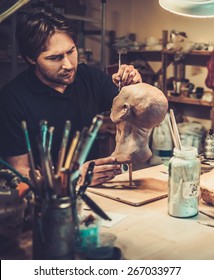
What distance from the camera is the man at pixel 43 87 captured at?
6.51 feet

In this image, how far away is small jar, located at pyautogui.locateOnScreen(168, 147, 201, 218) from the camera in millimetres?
1354

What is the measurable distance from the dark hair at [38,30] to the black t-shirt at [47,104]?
17 centimetres

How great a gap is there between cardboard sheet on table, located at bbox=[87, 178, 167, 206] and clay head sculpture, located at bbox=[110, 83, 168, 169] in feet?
0.38

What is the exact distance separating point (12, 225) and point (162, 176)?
0.88 metres

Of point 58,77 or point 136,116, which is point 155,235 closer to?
point 136,116

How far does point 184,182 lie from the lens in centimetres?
135

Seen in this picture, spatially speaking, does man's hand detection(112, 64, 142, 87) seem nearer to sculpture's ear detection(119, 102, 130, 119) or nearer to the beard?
the beard

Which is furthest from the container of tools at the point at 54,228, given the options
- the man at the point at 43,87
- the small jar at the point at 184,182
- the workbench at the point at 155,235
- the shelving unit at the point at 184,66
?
the shelving unit at the point at 184,66

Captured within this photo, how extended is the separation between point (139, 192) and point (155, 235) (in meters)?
0.41

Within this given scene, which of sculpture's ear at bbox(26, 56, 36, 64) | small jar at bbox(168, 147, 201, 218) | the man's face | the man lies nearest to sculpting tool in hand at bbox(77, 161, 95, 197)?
small jar at bbox(168, 147, 201, 218)

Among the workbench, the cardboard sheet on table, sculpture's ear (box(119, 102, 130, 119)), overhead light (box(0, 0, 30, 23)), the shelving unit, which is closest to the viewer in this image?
the workbench

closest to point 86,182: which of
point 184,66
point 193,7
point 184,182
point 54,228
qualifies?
point 54,228
